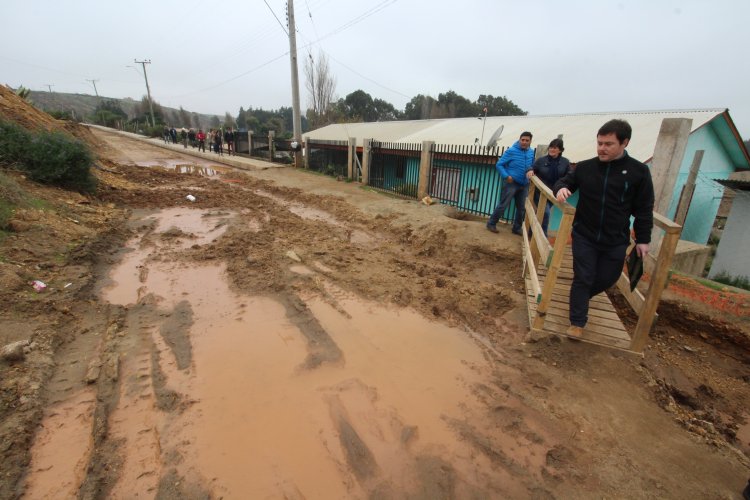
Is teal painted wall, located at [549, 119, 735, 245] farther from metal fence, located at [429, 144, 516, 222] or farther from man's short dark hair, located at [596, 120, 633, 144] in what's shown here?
man's short dark hair, located at [596, 120, 633, 144]

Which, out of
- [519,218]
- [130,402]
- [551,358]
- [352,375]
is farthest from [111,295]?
[519,218]

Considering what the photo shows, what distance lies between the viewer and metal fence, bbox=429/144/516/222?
9.70 metres

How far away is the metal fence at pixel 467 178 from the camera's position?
970 centimetres

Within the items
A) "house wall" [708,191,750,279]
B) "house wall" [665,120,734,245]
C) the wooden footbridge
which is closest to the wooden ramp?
the wooden footbridge

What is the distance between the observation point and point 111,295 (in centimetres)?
439

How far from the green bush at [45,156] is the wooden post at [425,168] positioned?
326 inches

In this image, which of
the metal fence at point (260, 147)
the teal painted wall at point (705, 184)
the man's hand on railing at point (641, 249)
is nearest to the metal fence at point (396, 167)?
the teal painted wall at point (705, 184)

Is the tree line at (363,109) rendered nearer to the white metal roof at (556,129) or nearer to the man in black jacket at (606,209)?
the white metal roof at (556,129)

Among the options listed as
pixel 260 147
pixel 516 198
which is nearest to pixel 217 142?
pixel 260 147

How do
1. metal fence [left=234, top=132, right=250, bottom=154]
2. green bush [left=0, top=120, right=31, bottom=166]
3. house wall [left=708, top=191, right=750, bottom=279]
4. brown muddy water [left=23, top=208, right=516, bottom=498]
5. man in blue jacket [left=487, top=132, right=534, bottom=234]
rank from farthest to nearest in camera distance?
metal fence [left=234, top=132, right=250, bottom=154]
house wall [left=708, top=191, right=750, bottom=279]
green bush [left=0, top=120, right=31, bottom=166]
man in blue jacket [left=487, top=132, right=534, bottom=234]
brown muddy water [left=23, top=208, right=516, bottom=498]

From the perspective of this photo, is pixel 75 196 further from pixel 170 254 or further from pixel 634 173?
pixel 634 173

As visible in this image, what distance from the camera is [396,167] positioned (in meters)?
13.3

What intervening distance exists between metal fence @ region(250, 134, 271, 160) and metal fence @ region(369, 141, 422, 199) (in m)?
13.4

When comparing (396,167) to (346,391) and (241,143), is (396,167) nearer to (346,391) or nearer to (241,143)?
(346,391)
